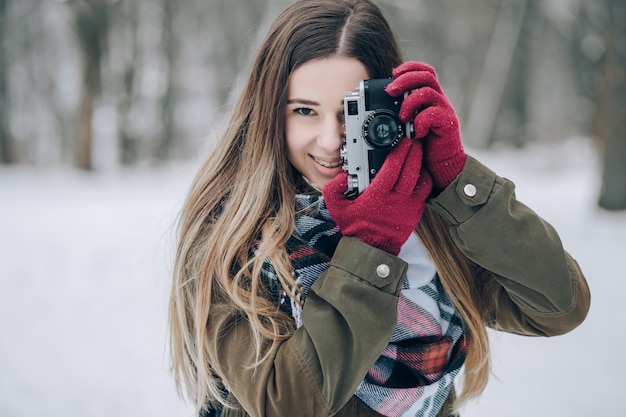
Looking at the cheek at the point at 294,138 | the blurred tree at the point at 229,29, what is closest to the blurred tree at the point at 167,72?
the blurred tree at the point at 229,29

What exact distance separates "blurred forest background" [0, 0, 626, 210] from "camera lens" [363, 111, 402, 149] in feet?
36.6

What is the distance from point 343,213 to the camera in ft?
4.18

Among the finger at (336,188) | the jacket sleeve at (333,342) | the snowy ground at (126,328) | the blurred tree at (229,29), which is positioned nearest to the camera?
the jacket sleeve at (333,342)

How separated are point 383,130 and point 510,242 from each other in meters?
0.39

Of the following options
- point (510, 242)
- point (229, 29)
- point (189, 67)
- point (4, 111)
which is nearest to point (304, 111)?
point (510, 242)

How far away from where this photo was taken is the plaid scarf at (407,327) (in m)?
1.37

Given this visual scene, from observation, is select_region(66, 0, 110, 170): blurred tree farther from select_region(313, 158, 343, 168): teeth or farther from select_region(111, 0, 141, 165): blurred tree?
select_region(313, 158, 343, 168): teeth

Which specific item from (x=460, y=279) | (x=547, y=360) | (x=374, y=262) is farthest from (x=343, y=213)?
(x=547, y=360)

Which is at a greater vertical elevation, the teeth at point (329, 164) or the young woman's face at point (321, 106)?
the young woman's face at point (321, 106)

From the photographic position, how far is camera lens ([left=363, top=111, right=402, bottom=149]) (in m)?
1.31

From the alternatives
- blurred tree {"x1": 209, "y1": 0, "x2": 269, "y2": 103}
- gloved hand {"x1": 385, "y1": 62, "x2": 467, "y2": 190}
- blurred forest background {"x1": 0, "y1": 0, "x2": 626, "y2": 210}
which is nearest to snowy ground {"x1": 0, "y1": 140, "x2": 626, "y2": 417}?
gloved hand {"x1": 385, "y1": 62, "x2": 467, "y2": 190}

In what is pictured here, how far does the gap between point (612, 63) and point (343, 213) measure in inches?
220

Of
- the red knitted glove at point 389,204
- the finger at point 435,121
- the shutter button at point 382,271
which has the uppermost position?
the finger at point 435,121

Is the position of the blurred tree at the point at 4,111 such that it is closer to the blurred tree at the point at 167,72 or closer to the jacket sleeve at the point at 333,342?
the blurred tree at the point at 167,72
